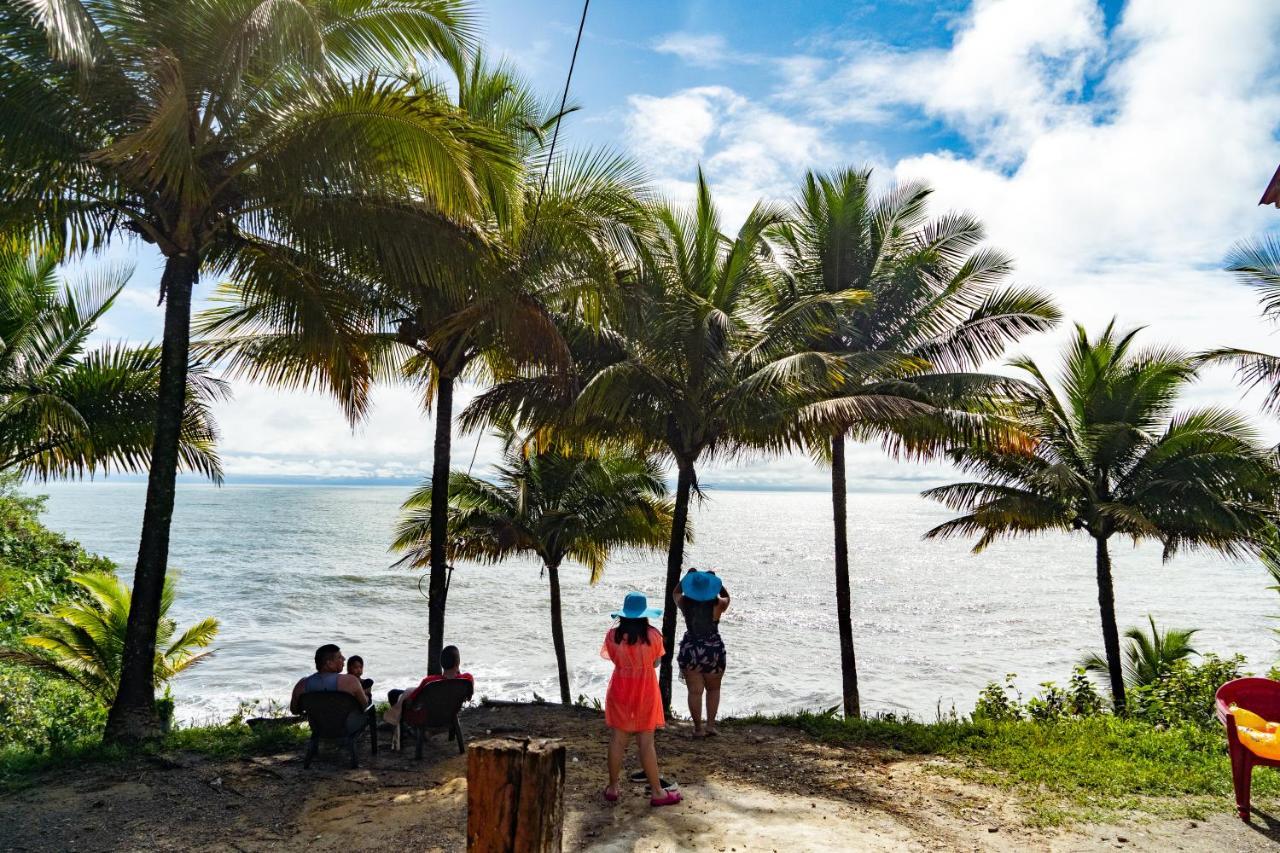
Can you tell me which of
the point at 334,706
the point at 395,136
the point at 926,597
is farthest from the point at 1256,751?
the point at 926,597

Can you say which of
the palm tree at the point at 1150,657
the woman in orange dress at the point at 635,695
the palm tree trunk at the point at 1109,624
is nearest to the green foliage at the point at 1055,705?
the palm tree trunk at the point at 1109,624

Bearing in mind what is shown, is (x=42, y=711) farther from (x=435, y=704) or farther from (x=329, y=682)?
(x=435, y=704)

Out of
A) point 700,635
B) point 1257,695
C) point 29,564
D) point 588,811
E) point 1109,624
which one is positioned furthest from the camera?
point 29,564

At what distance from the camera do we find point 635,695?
6.34 m

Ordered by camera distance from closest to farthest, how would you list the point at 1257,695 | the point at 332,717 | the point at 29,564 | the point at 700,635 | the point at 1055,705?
the point at 1257,695 → the point at 332,717 → the point at 700,635 → the point at 1055,705 → the point at 29,564

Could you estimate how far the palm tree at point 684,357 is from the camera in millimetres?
11188

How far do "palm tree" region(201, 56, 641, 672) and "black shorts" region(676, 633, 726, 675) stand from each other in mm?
3538

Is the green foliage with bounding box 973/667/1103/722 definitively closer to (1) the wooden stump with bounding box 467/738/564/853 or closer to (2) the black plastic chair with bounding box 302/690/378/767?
(2) the black plastic chair with bounding box 302/690/378/767

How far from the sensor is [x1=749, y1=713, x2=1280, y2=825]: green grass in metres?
6.82

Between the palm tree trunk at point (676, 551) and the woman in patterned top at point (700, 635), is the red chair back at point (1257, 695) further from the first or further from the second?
the palm tree trunk at point (676, 551)

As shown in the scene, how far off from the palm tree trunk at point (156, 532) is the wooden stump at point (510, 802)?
→ 6.32 metres

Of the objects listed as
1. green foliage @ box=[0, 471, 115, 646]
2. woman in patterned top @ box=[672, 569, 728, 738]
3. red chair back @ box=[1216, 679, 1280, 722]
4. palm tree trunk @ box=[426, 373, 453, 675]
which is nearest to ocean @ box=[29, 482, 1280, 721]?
green foliage @ box=[0, 471, 115, 646]

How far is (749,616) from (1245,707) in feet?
118

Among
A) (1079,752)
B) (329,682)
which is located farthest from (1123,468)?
(329,682)
